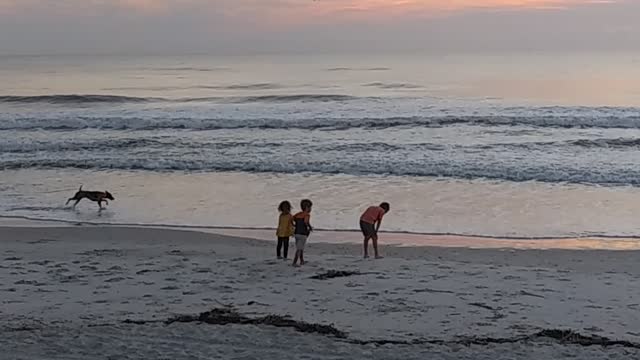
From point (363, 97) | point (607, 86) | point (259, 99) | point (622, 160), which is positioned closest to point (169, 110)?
point (259, 99)

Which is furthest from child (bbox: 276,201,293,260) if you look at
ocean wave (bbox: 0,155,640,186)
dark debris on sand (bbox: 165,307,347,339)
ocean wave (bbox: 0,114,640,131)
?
ocean wave (bbox: 0,114,640,131)

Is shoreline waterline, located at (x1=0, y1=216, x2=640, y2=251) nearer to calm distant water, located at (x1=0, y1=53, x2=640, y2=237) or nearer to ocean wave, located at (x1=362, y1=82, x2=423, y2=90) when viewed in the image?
calm distant water, located at (x1=0, y1=53, x2=640, y2=237)

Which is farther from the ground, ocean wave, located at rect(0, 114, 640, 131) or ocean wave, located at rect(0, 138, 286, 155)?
ocean wave, located at rect(0, 114, 640, 131)

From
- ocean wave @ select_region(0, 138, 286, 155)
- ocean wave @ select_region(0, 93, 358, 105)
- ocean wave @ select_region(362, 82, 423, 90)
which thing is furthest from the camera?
ocean wave @ select_region(362, 82, 423, 90)

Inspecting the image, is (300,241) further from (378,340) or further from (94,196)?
(94,196)

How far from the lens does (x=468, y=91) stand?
47906 mm

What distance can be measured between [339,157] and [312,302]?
14.4 meters

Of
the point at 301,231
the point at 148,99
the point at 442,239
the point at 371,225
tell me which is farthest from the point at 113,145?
the point at 148,99

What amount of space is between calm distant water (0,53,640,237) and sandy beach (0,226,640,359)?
2.49m

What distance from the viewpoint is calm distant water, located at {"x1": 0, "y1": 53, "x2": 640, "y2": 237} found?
14.2 metres

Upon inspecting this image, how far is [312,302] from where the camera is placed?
25.1ft

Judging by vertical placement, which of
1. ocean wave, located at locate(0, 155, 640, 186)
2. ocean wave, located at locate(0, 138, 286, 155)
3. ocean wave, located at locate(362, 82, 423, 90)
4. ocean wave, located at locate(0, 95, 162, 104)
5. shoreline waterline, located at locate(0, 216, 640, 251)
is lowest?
shoreline waterline, located at locate(0, 216, 640, 251)

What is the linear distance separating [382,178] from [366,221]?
8.01 meters

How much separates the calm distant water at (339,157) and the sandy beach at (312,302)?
249 cm
